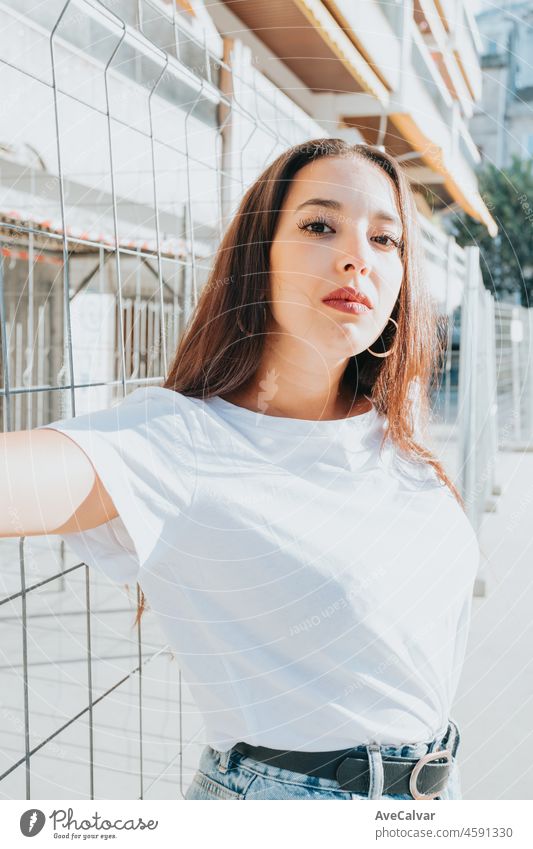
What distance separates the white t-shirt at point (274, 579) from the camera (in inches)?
19.5

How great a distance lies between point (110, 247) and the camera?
2.83 feet

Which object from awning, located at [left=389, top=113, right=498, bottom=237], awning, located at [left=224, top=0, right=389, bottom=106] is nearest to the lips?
awning, located at [left=224, top=0, right=389, bottom=106]

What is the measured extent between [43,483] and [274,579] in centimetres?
17

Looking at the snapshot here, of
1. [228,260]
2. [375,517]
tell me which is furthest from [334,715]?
[228,260]

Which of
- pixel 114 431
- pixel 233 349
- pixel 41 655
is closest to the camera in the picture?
pixel 114 431

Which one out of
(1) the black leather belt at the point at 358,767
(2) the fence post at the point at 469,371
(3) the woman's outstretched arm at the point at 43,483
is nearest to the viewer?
(3) the woman's outstretched arm at the point at 43,483

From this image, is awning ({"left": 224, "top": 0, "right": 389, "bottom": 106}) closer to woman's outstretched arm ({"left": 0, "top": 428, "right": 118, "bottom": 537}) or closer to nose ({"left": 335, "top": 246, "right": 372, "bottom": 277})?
nose ({"left": 335, "top": 246, "right": 372, "bottom": 277})

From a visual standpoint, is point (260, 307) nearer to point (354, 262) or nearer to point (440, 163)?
point (354, 262)

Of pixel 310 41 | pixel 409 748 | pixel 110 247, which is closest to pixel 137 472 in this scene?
pixel 409 748

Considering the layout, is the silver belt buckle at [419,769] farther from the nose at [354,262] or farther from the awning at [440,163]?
the awning at [440,163]

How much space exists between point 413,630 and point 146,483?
0.73 ft

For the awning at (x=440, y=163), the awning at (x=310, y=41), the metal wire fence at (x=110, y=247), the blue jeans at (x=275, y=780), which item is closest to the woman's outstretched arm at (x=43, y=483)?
the metal wire fence at (x=110, y=247)

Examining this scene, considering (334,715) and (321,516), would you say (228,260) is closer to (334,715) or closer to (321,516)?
(321,516)

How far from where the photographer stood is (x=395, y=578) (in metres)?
0.53
